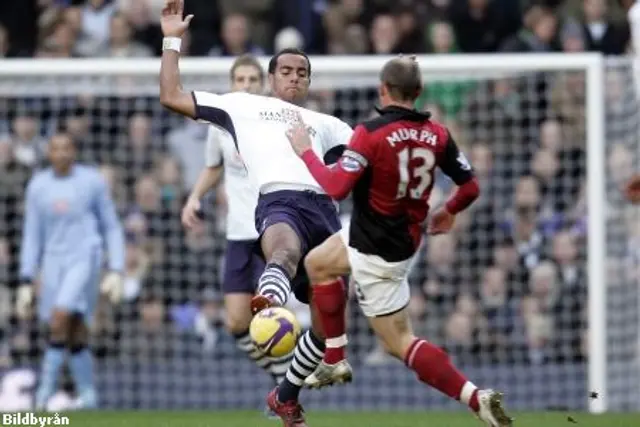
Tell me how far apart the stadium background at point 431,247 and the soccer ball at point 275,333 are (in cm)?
702

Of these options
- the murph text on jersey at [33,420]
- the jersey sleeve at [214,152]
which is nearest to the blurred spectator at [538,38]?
the jersey sleeve at [214,152]

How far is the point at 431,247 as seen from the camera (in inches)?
705

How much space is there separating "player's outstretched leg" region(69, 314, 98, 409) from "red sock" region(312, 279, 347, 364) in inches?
234

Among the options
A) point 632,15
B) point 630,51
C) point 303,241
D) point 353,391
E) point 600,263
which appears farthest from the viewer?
point 630,51

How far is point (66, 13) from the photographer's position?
19781 millimetres

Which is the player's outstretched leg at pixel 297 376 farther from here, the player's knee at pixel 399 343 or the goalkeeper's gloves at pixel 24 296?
the goalkeeper's gloves at pixel 24 296

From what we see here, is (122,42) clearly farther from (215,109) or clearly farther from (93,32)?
(215,109)

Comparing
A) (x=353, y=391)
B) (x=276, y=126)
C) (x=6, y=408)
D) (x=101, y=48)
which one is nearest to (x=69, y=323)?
(x=6, y=408)

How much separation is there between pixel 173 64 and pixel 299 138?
96cm

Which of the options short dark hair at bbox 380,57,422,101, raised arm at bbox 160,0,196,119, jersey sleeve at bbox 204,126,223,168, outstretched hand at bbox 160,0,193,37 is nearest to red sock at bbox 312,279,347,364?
short dark hair at bbox 380,57,422,101

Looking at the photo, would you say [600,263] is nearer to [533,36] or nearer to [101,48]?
[533,36]

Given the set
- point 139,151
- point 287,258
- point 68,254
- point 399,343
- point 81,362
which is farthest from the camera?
point 139,151

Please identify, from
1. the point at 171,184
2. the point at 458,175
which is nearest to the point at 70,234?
the point at 171,184

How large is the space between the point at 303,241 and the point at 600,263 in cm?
537
